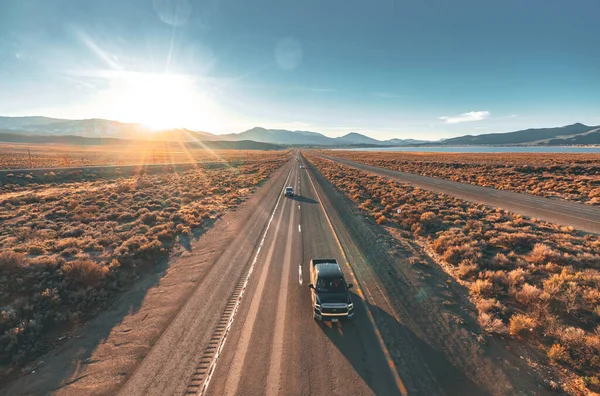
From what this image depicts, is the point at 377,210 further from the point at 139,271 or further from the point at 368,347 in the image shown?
the point at 139,271

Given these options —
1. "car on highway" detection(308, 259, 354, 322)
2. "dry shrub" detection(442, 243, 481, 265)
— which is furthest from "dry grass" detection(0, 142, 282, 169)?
"dry shrub" detection(442, 243, 481, 265)

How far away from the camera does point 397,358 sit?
804 cm

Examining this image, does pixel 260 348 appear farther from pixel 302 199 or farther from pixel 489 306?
pixel 302 199

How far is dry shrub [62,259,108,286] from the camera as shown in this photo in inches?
460

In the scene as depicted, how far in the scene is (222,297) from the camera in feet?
37.2

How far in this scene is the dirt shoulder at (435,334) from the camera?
7344 millimetres

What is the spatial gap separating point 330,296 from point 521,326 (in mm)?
6988

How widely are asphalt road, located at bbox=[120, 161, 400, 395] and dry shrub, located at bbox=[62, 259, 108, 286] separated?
5017 millimetres

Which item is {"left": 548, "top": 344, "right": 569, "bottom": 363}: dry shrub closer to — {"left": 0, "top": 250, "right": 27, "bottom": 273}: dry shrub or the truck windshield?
the truck windshield

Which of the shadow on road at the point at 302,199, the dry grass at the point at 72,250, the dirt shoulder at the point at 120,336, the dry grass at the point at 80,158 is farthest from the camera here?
the dry grass at the point at 80,158

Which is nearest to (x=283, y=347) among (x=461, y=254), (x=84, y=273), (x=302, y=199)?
(x=84, y=273)

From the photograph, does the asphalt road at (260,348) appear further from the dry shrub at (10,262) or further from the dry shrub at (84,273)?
the dry shrub at (10,262)

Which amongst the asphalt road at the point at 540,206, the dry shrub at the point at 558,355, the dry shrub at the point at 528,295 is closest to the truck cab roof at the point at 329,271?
the dry shrub at the point at 558,355

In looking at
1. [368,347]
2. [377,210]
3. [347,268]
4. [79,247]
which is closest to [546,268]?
[347,268]
